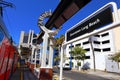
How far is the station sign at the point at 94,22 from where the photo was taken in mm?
3896

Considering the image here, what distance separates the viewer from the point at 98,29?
4270 millimetres

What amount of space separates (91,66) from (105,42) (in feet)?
28.7

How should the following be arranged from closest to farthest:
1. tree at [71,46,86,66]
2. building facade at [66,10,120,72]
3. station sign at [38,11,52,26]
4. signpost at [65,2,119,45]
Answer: signpost at [65,2,119,45], station sign at [38,11,52,26], building facade at [66,10,120,72], tree at [71,46,86,66]

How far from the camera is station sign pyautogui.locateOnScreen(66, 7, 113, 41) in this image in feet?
12.8

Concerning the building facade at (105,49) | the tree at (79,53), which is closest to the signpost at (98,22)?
the building facade at (105,49)

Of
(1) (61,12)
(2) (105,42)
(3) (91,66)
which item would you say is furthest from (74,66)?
(1) (61,12)

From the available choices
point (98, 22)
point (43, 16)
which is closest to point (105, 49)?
point (43, 16)

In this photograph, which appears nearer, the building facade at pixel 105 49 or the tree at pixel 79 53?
the building facade at pixel 105 49

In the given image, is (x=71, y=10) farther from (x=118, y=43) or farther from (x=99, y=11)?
(x=118, y=43)

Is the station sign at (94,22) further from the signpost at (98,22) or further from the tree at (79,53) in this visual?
the tree at (79,53)

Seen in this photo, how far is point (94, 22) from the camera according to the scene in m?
4.41

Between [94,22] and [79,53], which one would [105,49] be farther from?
[94,22]

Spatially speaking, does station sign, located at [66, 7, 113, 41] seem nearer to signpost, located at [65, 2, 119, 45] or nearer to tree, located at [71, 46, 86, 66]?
signpost, located at [65, 2, 119, 45]

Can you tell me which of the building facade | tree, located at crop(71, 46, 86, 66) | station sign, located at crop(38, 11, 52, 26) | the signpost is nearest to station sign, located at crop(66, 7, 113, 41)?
the signpost
